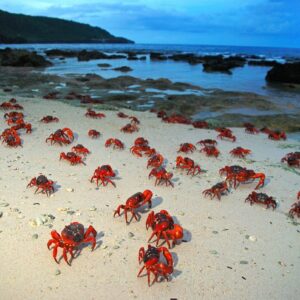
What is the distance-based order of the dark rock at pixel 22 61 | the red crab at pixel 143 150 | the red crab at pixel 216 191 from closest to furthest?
the red crab at pixel 216 191, the red crab at pixel 143 150, the dark rock at pixel 22 61

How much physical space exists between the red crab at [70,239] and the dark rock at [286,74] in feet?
101

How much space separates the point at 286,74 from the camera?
3136 cm

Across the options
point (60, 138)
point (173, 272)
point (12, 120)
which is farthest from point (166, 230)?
point (12, 120)

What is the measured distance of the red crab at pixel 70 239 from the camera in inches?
165

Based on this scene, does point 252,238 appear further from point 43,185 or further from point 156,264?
point 43,185

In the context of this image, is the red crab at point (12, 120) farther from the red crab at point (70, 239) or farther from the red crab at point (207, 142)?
the red crab at point (70, 239)

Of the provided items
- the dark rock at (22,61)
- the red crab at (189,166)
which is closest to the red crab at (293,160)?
the red crab at (189,166)

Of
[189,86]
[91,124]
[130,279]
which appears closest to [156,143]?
[91,124]

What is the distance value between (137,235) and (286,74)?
30.6m

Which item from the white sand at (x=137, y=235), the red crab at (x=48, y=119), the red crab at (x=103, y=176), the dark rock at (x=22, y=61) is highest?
the red crab at (x=103, y=176)

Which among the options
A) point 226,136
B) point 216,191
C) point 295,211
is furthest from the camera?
point 226,136

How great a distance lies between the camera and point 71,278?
3.97m

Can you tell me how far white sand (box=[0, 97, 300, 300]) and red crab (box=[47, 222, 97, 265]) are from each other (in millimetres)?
134

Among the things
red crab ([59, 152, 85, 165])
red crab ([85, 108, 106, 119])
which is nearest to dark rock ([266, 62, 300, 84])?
red crab ([85, 108, 106, 119])
